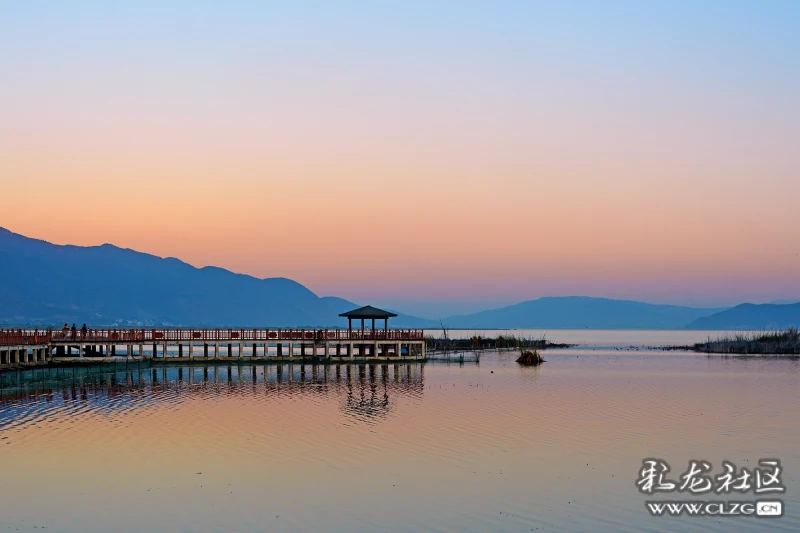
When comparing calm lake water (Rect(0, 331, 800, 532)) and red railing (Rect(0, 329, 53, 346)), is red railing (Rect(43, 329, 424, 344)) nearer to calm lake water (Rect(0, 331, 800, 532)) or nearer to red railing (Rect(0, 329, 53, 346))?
red railing (Rect(0, 329, 53, 346))

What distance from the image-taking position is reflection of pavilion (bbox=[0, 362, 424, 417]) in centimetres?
4728

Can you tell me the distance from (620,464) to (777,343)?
84.5 metres

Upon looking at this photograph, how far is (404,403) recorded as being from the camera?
4472 cm

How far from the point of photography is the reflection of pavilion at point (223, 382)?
47.3m

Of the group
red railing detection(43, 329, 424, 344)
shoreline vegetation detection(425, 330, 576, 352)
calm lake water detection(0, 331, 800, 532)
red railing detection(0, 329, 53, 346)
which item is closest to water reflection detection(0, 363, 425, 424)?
calm lake water detection(0, 331, 800, 532)

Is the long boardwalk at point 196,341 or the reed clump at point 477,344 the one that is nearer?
the long boardwalk at point 196,341

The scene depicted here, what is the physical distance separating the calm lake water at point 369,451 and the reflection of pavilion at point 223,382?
337mm

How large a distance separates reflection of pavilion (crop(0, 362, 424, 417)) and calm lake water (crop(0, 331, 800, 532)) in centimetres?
34

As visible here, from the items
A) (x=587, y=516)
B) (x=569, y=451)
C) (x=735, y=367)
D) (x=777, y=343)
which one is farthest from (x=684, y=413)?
(x=777, y=343)

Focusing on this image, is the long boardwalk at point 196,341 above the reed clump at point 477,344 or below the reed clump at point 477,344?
above

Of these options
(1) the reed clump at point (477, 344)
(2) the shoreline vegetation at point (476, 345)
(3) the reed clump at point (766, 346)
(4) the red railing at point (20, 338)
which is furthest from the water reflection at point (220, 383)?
(3) the reed clump at point (766, 346)

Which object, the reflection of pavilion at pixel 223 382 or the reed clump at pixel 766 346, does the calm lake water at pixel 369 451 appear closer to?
the reflection of pavilion at pixel 223 382

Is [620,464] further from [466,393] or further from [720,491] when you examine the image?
[466,393]

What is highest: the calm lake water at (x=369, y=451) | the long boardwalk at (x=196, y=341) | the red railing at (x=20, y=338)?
the red railing at (x=20, y=338)
